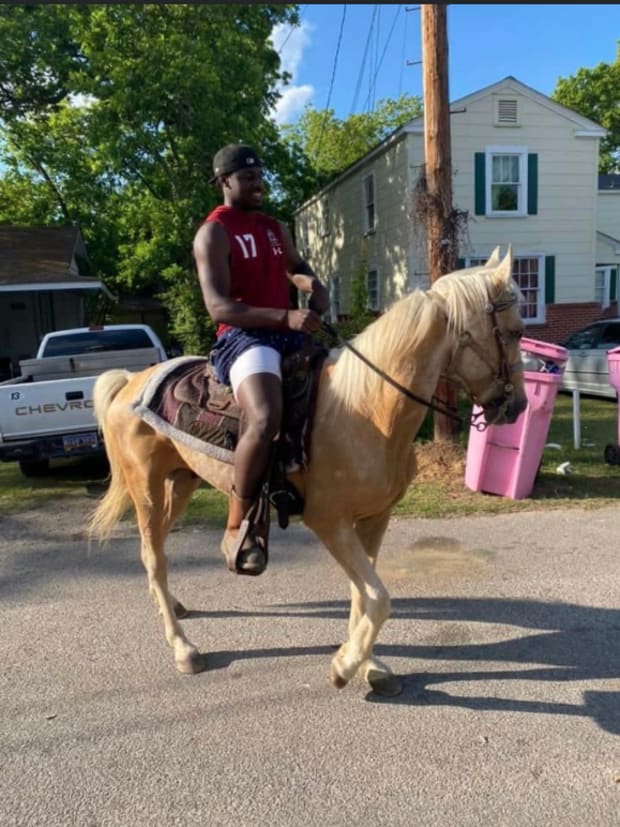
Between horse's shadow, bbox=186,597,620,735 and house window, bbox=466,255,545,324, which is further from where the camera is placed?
house window, bbox=466,255,545,324

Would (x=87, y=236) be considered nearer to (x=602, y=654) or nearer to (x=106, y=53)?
(x=106, y=53)

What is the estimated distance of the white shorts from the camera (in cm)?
300

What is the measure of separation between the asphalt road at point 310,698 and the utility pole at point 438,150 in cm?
343

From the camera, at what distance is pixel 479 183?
702 inches

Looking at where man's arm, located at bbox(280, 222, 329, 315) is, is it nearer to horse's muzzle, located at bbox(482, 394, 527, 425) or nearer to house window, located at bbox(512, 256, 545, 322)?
horse's muzzle, located at bbox(482, 394, 527, 425)

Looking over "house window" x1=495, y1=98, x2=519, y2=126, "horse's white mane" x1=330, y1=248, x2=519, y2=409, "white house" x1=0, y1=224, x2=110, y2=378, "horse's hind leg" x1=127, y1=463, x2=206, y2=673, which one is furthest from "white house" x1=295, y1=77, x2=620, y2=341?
"horse's white mane" x1=330, y1=248, x2=519, y2=409

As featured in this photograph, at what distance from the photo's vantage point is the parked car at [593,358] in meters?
13.1

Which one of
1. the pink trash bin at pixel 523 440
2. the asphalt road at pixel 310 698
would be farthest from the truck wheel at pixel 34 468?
the pink trash bin at pixel 523 440


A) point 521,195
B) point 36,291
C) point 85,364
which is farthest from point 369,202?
point 85,364

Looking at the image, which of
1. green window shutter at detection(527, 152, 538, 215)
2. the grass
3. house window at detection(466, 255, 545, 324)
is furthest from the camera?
house window at detection(466, 255, 545, 324)

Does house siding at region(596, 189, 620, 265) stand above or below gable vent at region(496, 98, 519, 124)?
below

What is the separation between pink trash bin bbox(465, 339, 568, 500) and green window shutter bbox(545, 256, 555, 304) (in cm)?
1328

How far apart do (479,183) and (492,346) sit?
1676 centimetres

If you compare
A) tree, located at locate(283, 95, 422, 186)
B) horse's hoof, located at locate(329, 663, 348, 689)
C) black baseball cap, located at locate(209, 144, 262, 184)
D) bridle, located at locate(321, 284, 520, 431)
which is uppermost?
tree, located at locate(283, 95, 422, 186)
